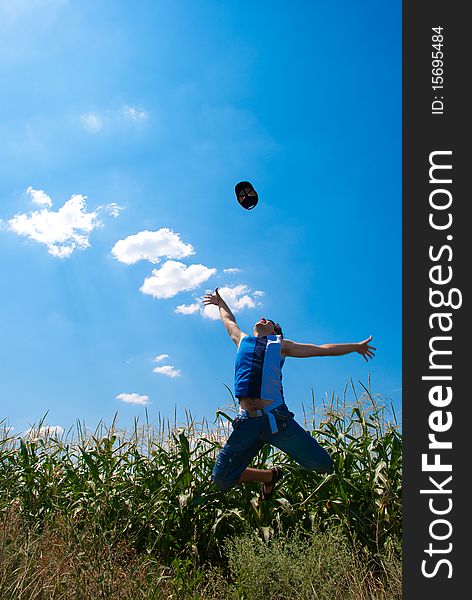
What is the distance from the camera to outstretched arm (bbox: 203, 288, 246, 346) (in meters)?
6.88

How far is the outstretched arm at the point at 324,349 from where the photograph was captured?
6.64 metres

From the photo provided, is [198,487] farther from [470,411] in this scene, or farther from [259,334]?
[470,411]

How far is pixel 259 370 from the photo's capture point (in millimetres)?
6293

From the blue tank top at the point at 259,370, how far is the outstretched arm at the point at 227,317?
0.36 meters

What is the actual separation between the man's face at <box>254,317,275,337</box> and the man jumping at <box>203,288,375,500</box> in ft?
0.61

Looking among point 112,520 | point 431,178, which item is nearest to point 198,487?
point 112,520

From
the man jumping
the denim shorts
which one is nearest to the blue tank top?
the man jumping

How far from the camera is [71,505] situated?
7.38 meters

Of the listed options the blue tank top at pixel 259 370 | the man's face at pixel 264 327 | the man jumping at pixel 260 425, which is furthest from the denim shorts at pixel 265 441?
the man's face at pixel 264 327

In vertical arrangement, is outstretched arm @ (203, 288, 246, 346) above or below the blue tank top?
above

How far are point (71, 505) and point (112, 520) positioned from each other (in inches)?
23.6

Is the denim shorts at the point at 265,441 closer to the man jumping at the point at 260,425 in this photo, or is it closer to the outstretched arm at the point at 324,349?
the man jumping at the point at 260,425

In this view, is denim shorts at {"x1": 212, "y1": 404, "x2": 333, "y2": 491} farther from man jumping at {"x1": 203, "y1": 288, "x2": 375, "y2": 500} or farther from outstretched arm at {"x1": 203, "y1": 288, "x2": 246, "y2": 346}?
outstretched arm at {"x1": 203, "y1": 288, "x2": 246, "y2": 346}

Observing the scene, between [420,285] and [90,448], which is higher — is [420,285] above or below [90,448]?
above
